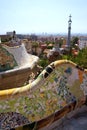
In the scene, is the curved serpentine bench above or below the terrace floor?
above

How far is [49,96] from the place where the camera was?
14.1ft

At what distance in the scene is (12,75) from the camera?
584 centimetres

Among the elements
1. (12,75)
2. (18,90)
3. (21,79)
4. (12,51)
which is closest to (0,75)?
(12,75)

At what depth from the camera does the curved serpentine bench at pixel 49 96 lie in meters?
3.67

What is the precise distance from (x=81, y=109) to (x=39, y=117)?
5.40 ft

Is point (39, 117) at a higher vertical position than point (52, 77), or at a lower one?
lower

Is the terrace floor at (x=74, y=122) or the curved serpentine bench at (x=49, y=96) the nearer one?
the curved serpentine bench at (x=49, y=96)

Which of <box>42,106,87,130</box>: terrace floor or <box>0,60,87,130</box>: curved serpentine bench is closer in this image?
<box>0,60,87,130</box>: curved serpentine bench

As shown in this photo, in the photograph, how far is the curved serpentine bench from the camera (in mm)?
3670

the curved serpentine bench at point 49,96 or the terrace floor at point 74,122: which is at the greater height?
the curved serpentine bench at point 49,96

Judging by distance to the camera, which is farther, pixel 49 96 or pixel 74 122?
pixel 74 122

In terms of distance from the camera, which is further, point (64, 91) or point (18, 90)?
point (64, 91)

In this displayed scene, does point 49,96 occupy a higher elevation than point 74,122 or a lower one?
higher

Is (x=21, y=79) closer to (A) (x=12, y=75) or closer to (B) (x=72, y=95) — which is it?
(A) (x=12, y=75)
